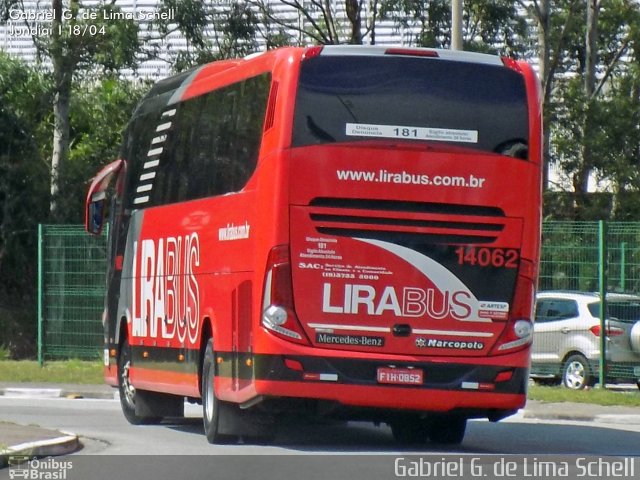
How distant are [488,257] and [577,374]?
34.4ft

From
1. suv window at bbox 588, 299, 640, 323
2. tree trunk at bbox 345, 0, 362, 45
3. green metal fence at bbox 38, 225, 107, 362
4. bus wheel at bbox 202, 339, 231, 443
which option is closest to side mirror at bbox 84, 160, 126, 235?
bus wheel at bbox 202, 339, 231, 443

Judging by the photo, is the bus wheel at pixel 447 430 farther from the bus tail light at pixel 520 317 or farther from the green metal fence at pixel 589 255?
the green metal fence at pixel 589 255

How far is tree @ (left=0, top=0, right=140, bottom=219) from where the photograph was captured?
3400 centimetres

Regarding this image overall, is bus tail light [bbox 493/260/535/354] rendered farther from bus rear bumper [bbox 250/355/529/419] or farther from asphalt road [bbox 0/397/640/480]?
asphalt road [bbox 0/397/640/480]

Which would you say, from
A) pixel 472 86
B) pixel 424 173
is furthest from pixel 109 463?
pixel 472 86

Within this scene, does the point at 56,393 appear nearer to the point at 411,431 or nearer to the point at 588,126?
the point at 411,431

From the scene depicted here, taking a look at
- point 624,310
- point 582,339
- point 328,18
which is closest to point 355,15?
point 328,18

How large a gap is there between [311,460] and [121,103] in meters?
24.9

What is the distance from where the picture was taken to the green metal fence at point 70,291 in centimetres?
2731

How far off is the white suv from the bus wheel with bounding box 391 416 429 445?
7.02m

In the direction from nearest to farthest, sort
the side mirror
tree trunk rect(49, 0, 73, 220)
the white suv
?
1. the side mirror
2. the white suv
3. tree trunk rect(49, 0, 73, 220)

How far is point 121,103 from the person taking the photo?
120ft

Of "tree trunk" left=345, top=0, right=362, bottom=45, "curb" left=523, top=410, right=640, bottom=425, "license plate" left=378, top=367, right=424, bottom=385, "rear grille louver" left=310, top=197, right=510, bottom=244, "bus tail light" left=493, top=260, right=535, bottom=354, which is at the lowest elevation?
"curb" left=523, top=410, right=640, bottom=425

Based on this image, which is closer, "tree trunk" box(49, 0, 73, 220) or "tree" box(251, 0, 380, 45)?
"tree trunk" box(49, 0, 73, 220)
